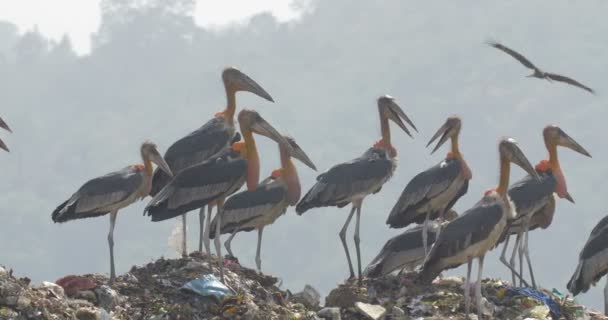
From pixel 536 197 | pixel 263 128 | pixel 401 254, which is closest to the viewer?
pixel 263 128

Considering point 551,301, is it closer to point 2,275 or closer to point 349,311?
point 349,311

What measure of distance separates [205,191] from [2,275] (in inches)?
143

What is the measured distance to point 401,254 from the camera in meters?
24.0

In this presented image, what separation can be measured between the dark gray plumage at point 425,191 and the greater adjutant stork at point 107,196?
374 centimetres

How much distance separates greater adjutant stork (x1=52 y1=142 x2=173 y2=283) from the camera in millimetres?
21594

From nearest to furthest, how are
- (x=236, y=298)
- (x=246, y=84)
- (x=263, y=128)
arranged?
(x=236, y=298), (x=263, y=128), (x=246, y=84)

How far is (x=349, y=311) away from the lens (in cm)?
2164

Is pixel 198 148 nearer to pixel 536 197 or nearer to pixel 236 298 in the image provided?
pixel 236 298

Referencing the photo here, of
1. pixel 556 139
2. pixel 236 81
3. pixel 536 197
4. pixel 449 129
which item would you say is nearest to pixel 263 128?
pixel 236 81

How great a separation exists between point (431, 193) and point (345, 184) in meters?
1.18

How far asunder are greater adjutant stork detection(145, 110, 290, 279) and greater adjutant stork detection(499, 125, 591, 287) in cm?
398

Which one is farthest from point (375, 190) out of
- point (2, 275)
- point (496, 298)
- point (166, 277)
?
point (2, 275)

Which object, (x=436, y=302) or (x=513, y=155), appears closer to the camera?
(x=436, y=302)

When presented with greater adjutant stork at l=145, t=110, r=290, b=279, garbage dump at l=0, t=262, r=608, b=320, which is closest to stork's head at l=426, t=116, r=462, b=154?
garbage dump at l=0, t=262, r=608, b=320
